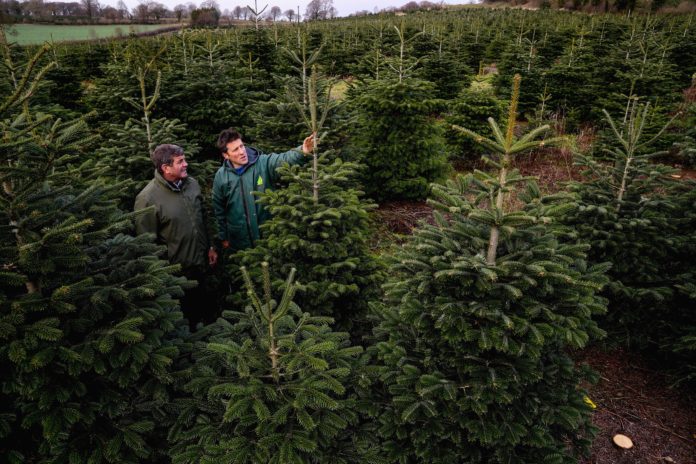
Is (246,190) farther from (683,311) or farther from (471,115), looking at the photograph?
(471,115)

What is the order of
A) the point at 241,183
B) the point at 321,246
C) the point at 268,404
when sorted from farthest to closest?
the point at 241,183 → the point at 321,246 → the point at 268,404

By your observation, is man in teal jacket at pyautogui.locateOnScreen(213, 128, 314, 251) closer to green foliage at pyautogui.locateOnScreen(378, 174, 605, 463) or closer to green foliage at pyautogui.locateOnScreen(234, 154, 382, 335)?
green foliage at pyautogui.locateOnScreen(234, 154, 382, 335)

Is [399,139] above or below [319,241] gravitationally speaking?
above

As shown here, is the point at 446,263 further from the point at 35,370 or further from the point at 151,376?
the point at 35,370

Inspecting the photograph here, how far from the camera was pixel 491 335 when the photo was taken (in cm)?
258

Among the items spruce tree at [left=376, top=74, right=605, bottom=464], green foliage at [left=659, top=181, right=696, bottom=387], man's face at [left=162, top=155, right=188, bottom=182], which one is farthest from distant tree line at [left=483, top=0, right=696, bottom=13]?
man's face at [left=162, top=155, right=188, bottom=182]

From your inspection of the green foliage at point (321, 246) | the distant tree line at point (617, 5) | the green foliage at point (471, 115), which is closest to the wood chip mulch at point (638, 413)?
the green foliage at point (321, 246)

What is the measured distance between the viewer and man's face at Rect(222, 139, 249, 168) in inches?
183

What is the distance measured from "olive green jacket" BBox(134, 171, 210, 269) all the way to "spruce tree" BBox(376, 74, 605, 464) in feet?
8.76

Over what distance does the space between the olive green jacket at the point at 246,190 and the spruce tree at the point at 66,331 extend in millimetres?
2164

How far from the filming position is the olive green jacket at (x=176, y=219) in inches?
171

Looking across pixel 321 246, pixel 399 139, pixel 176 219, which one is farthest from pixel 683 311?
pixel 176 219

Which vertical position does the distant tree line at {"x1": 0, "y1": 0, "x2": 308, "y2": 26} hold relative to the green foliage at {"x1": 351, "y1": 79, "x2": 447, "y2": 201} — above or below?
above

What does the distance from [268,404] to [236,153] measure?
10.1 feet
